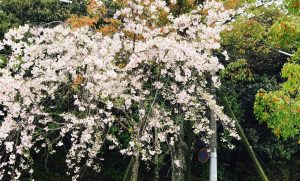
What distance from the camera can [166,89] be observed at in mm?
7113

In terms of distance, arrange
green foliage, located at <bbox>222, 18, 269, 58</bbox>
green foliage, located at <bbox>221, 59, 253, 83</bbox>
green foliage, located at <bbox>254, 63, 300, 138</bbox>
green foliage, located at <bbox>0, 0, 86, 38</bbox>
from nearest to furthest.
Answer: green foliage, located at <bbox>254, 63, 300, 138</bbox> → green foliage, located at <bbox>222, 18, 269, 58</bbox> → green foliage, located at <bbox>221, 59, 253, 83</bbox> → green foliage, located at <bbox>0, 0, 86, 38</bbox>

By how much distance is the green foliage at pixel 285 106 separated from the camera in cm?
661

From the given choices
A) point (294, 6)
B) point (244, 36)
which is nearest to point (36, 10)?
point (244, 36)

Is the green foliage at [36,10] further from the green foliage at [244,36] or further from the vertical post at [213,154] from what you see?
the vertical post at [213,154]

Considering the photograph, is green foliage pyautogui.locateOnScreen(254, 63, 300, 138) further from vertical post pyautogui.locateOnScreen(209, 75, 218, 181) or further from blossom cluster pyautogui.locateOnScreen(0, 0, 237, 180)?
vertical post pyautogui.locateOnScreen(209, 75, 218, 181)

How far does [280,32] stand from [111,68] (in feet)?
9.96

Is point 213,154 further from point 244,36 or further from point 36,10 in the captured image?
point 36,10

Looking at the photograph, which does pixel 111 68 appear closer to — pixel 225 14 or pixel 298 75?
pixel 225 14

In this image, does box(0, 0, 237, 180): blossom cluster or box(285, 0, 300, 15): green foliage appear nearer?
box(0, 0, 237, 180): blossom cluster

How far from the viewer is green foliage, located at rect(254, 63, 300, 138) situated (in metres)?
6.61

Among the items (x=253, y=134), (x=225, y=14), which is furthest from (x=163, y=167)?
(x=225, y=14)

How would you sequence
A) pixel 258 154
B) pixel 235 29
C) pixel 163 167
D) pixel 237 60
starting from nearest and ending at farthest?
1. pixel 235 29
2. pixel 237 60
3. pixel 163 167
4. pixel 258 154

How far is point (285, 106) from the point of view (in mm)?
6793

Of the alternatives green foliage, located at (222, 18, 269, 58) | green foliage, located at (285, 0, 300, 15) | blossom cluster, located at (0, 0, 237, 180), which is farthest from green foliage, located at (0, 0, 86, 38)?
green foliage, located at (285, 0, 300, 15)
